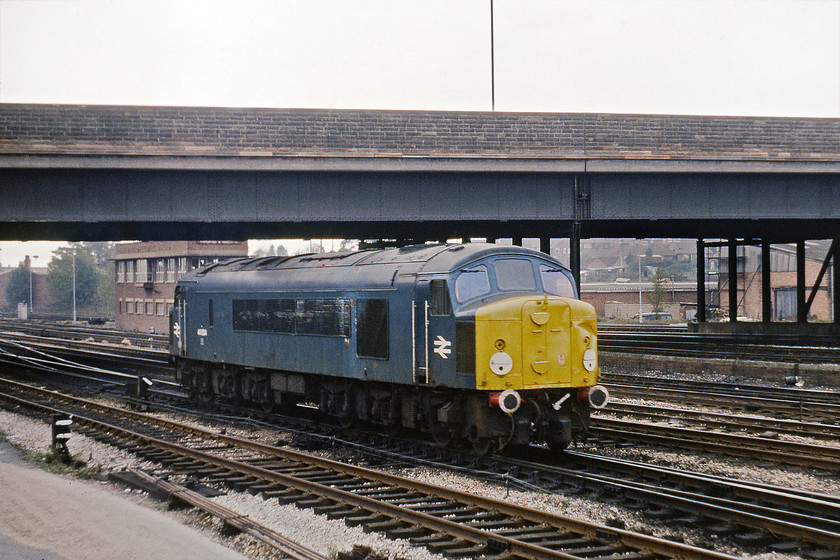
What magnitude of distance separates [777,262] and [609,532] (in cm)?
6476

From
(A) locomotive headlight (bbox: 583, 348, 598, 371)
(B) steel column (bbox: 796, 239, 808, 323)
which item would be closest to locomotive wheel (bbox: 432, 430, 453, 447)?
(A) locomotive headlight (bbox: 583, 348, 598, 371)

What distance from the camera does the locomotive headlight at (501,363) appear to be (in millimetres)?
13586

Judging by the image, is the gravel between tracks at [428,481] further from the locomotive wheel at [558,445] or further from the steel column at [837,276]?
the steel column at [837,276]

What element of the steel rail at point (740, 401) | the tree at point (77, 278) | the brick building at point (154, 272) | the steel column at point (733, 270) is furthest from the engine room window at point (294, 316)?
the tree at point (77, 278)

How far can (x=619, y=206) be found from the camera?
29.2 m

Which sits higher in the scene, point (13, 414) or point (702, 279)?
point (702, 279)

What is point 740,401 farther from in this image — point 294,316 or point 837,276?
point 837,276

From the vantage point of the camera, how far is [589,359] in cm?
1460

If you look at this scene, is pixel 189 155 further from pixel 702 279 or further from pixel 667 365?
pixel 702 279

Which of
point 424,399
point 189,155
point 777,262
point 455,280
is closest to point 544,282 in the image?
point 455,280

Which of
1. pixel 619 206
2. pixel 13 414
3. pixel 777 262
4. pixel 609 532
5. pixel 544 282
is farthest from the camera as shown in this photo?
pixel 777 262

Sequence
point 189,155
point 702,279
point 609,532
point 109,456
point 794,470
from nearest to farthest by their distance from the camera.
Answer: point 609,532, point 794,470, point 109,456, point 189,155, point 702,279

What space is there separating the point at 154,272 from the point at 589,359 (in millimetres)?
65613

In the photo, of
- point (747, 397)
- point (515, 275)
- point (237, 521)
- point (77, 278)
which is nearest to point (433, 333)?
point (515, 275)
